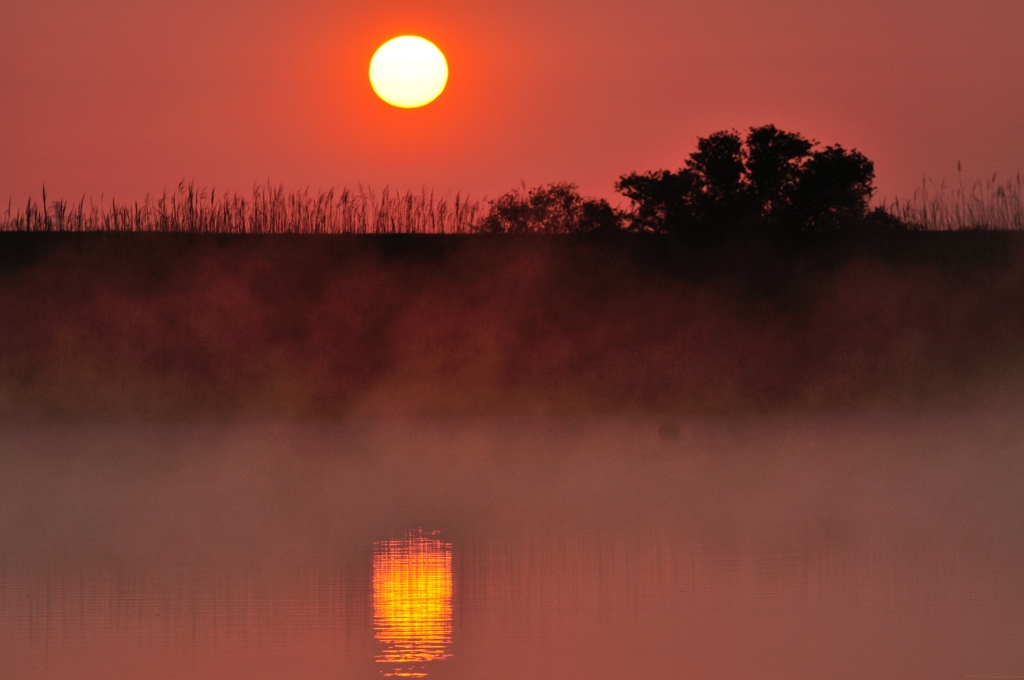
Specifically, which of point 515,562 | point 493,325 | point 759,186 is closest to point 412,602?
point 515,562

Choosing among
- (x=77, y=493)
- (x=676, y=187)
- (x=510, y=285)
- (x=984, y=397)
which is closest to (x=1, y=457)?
(x=77, y=493)

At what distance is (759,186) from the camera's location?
82.9 ft

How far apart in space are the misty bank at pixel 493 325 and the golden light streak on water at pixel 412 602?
25.8 feet

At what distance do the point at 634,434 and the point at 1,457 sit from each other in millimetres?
5052

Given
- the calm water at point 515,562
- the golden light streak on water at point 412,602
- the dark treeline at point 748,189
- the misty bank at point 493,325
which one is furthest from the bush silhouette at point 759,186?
the golden light streak on water at point 412,602

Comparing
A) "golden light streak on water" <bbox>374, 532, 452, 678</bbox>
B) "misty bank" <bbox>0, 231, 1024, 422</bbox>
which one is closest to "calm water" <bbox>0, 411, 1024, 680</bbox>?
"golden light streak on water" <bbox>374, 532, 452, 678</bbox>

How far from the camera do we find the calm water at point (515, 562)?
149 inches

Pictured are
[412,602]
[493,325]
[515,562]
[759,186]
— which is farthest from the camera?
[759,186]

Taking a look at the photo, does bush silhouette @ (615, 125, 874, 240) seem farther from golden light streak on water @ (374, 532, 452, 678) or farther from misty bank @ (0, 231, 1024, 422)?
golden light streak on water @ (374, 532, 452, 678)

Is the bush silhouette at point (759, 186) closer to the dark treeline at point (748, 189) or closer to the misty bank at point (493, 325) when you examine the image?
the dark treeline at point (748, 189)

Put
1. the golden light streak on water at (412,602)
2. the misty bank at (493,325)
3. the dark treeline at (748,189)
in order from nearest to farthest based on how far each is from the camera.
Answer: the golden light streak on water at (412,602) → the misty bank at (493,325) → the dark treeline at (748,189)

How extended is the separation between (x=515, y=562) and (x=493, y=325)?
9648 mm

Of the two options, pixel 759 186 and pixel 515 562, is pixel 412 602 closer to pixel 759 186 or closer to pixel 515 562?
pixel 515 562

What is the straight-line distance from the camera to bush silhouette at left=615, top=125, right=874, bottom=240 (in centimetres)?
2481
